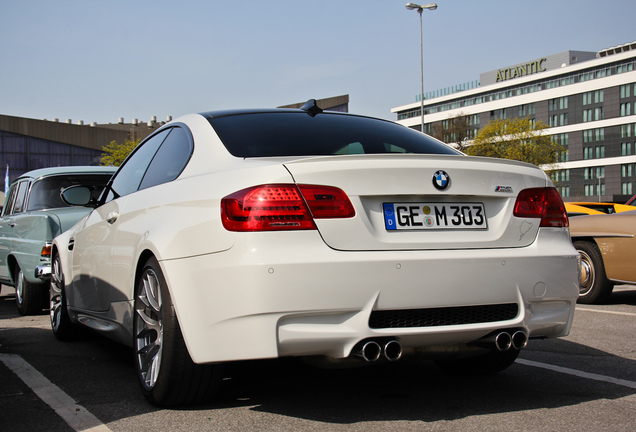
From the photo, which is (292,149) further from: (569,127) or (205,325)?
(569,127)

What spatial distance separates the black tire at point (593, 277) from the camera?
859cm

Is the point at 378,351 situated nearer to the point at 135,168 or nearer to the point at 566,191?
the point at 135,168

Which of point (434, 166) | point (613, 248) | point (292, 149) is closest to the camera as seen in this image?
point (434, 166)

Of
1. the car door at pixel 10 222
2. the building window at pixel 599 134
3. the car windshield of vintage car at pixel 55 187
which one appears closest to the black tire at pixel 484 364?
the car windshield of vintage car at pixel 55 187

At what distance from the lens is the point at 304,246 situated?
328 cm

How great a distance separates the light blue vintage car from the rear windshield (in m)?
3.92

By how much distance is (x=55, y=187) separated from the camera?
881cm

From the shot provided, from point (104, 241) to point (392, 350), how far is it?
238 cm

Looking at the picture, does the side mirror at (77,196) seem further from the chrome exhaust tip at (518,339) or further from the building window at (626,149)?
the building window at (626,149)

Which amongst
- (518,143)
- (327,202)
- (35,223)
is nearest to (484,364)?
(327,202)

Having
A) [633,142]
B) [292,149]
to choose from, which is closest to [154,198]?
[292,149]

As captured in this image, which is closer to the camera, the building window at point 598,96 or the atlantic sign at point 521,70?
the building window at point 598,96

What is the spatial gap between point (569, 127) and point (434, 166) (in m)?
91.5

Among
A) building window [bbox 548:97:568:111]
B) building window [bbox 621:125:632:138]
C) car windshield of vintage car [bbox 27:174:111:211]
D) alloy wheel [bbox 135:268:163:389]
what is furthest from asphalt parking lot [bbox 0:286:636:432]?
building window [bbox 548:97:568:111]
